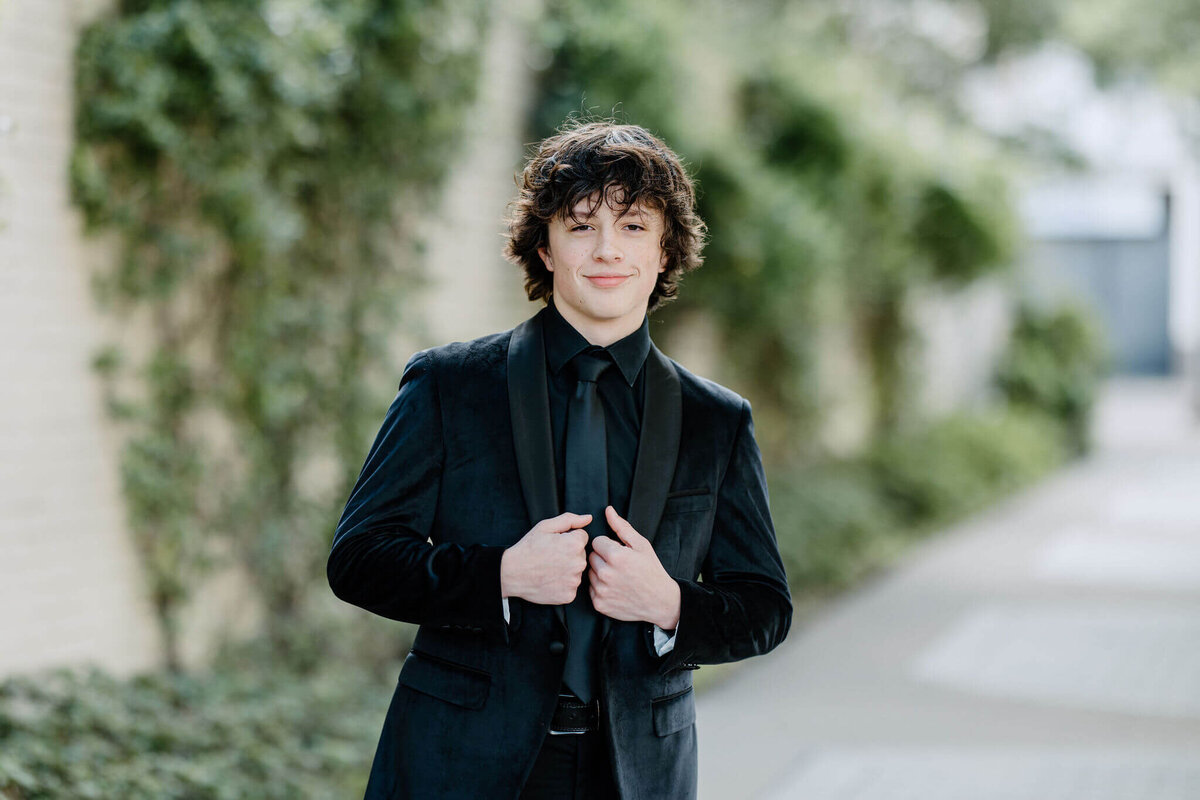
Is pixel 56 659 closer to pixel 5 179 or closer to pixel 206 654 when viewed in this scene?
pixel 206 654

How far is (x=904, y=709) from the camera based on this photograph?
5734 mm

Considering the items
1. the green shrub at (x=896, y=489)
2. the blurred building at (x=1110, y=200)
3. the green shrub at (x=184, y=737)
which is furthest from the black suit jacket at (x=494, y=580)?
the blurred building at (x=1110, y=200)

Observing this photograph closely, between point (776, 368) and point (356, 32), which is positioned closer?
point (356, 32)

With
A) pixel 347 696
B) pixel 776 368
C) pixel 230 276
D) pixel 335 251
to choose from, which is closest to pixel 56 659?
pixel 347 696

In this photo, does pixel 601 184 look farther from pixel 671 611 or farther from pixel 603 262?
pixel 671 611

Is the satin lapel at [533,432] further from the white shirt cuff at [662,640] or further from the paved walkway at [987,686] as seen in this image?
the paved walkway at [987,686]

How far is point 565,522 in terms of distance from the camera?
1.73 m

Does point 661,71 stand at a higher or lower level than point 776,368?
higher

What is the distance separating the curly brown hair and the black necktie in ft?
0.82

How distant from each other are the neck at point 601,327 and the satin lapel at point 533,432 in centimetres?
7

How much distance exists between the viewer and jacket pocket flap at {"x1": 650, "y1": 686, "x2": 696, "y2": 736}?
1.88 m

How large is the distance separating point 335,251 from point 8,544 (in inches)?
74.8

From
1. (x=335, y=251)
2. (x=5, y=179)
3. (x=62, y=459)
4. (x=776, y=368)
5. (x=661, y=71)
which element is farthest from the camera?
(x=776, y=368)

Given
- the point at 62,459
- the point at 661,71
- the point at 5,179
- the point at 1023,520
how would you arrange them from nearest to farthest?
the point at 5,179, the point at 62,459, the point at 661,71, the point at 1023,520
